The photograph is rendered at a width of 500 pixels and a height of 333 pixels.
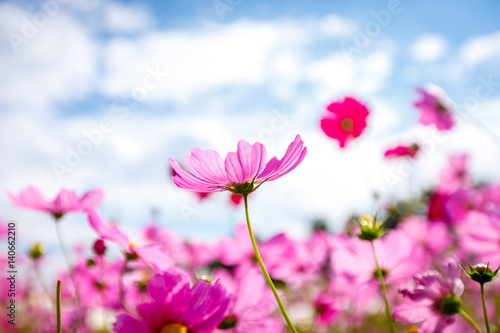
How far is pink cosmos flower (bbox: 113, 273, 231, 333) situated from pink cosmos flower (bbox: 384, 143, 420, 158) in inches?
60.5

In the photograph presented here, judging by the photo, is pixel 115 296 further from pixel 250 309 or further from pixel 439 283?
pixel 439 283

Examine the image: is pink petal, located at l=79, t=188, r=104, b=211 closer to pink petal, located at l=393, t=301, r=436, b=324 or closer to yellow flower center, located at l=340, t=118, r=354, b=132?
pink petal, located at l=393, t=301, r=436, b=324

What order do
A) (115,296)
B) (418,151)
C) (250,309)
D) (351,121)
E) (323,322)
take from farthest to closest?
(418,151)
(351,121)
(323,322)
(115,296)
(250,309)

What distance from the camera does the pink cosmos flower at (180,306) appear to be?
1.61 feet

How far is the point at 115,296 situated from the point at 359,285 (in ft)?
2.11

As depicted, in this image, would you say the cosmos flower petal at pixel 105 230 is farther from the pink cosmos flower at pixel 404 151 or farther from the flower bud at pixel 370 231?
the pink cosmos flower at pixel 404 151

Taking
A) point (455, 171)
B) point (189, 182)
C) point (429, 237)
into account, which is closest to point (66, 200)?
point (189, 182)

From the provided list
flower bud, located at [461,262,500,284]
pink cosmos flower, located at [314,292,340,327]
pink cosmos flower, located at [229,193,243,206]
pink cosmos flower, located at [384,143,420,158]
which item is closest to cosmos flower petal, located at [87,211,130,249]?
flower bud, located at [461,262,500,284]

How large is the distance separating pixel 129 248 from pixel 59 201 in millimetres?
235

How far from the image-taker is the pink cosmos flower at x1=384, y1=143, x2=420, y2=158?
71.2 inches

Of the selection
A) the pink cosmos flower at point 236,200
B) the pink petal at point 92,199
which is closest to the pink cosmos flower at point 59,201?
the pink petal at point 92,199

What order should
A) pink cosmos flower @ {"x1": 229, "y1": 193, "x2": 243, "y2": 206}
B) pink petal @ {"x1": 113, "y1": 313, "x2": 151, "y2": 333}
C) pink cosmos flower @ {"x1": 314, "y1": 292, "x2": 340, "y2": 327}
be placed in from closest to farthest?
1. pink petal @ {"x1": 113, "y1": 313, "x2": 151, "y2": 333}
2. pink cosmos flower @ {"x1": 314, "y1": 292, "x2": 340, "y2": 327}
3. pink cosmos flower @ {"x1": 229, "y1": 193, "x2": 243, "y2": 206}

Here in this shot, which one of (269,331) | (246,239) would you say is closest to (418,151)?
(246,239)

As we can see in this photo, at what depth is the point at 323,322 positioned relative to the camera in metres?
1.50
